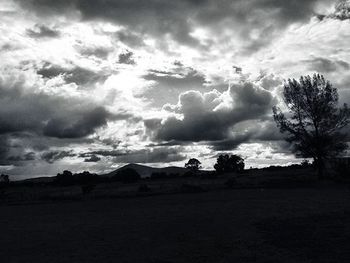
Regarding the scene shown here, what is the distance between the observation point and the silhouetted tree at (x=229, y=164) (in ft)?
369

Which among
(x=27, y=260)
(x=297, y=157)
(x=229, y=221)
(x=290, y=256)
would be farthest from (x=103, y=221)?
(x=297, y=157)

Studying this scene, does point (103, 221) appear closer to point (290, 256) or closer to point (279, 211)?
point (279, 211)

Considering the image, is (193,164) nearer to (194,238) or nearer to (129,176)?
(129,176)

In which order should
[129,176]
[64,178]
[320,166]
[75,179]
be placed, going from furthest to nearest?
[64,178]
[75,179]
[129,176]
[320,166]

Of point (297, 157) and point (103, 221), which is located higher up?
point (297, 157)

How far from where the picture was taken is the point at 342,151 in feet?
143

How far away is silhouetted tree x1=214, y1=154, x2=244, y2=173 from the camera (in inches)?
4428

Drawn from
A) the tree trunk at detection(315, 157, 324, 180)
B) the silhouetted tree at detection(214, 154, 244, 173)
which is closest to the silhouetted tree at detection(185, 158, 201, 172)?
the silhouetted tree at detection(214, 154, 244, 173)

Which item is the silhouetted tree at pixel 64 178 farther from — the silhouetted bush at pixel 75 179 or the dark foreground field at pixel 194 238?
the dark foreground field at pixel 194 238

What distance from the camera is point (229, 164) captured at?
4496 inches

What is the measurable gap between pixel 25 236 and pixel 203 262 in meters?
9.24

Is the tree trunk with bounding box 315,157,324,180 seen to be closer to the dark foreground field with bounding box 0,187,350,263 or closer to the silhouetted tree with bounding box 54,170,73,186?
the dark foreground field with bounding box 0,187,350,263

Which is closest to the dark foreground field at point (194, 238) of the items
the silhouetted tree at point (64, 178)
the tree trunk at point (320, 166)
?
the tree trunk at point (320, 166)

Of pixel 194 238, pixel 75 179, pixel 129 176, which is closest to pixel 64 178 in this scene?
pixel 75 179
